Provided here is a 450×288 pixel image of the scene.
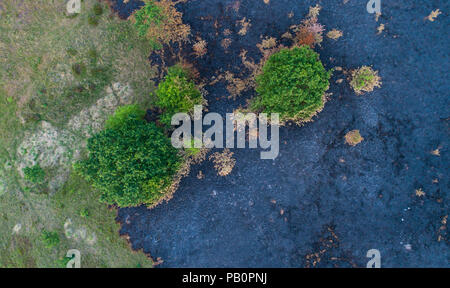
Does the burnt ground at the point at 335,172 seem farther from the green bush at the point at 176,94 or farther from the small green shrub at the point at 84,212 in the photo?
the small green shrub at the point at 84,212

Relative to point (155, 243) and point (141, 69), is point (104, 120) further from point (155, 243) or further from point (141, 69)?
point (155, 243)

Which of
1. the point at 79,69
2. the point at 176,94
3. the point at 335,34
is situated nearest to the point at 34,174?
the point at 79,69

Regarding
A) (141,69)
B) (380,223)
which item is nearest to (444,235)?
(380,223)

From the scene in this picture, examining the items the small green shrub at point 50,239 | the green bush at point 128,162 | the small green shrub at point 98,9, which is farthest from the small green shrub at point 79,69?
the small green shrub at point 50,239

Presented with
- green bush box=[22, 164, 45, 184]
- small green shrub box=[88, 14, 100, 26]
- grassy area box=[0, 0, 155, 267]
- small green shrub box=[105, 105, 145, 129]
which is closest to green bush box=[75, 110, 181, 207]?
small green shrub box=[105, 105, 145, 129]

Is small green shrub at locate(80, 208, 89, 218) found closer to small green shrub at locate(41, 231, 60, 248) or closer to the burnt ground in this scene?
small green shrub at locate(41, 231, 60, 248)

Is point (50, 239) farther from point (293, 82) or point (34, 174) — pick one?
point (293, 82)
